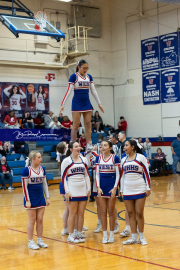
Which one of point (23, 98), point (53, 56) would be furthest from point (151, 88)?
point (23, 98)

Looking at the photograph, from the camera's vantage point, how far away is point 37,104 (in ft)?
61.0

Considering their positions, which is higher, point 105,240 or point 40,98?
point 40,98

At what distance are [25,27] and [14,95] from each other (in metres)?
4.17

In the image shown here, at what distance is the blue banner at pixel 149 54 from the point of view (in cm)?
1883

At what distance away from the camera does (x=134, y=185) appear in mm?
5891

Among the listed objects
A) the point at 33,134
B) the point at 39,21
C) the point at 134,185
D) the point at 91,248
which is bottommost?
the point at 91,248

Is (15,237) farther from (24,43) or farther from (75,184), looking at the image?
(24,43)

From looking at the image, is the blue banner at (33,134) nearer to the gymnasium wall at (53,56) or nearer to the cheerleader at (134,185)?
the gymnasium wall at (53,56)

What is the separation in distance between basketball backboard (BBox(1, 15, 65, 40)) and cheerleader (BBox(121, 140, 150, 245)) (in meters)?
9.49

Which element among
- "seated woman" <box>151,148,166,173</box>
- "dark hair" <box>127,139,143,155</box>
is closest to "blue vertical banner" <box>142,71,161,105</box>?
"seated woman" <box>151,148,166,173</box>

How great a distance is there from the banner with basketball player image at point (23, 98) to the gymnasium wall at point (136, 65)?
4.28m

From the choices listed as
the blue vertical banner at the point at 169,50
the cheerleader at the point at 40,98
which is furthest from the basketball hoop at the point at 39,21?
the blue vertical banner at the point at 169,50

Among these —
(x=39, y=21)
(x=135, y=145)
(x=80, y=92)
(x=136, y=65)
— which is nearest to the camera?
(x=135, y=145)

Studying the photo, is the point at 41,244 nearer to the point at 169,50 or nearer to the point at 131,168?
the point at 131,168
